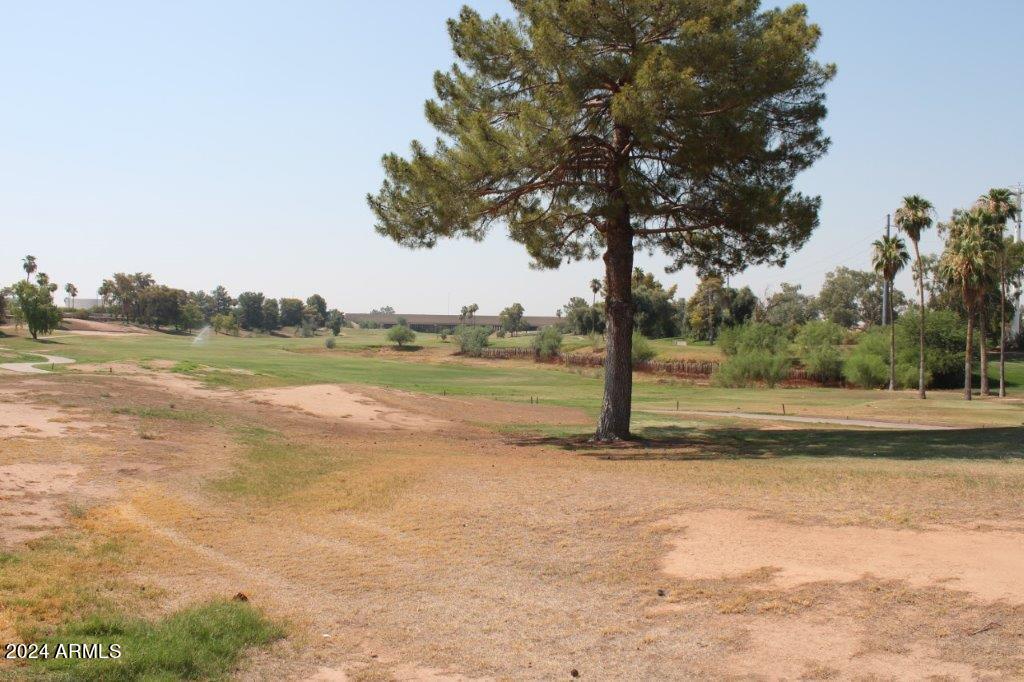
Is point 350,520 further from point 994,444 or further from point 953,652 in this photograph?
point 994,444

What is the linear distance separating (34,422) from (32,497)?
8201 mm

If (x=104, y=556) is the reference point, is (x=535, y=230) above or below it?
above

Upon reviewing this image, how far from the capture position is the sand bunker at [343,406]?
31547 millimetres

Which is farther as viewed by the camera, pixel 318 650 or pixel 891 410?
pixel 891 410

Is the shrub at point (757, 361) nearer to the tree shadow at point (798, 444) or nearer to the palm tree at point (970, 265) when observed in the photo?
the palm tree at point (970, 265)

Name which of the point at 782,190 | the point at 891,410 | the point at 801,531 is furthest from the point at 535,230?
the point at 891,410

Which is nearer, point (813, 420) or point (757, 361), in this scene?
point (813, 420)

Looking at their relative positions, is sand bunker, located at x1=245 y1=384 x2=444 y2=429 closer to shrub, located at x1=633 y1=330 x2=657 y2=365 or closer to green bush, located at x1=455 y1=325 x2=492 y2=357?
shrub, located at x1=633 y1=330 x2=657 y2=365

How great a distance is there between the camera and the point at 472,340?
112250 millimetres

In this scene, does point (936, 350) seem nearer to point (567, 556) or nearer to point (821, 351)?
point (821, 351)

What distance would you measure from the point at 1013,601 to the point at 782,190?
58.4 feet

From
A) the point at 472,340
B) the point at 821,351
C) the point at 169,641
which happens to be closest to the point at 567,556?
the point at 169,641

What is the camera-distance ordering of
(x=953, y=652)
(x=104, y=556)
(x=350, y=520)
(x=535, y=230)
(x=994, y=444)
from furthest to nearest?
(x=535, y=230)
(x=994, y=444)
(x=350, y=520)
(x=104, y=556)
(x=953, y=652)

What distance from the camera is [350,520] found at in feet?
46.8
